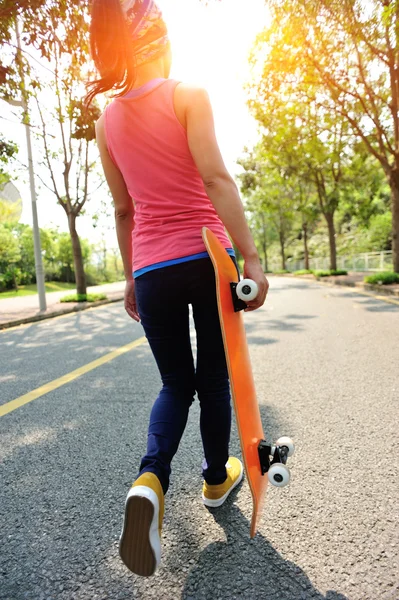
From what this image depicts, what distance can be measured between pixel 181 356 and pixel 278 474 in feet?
1.78

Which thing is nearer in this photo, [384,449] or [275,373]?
[384,449]

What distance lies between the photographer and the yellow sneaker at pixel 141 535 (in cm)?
140

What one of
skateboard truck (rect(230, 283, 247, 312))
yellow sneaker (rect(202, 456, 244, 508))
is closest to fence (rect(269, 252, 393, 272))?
yellow sneaker (rect(202, 456, 244, 508))

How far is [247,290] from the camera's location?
167cm

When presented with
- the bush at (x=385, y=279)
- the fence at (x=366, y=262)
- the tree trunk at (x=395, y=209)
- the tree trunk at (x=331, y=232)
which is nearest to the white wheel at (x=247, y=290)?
the bush at (x=385, y=279)

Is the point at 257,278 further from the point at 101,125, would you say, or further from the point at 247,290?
the point at 101,125

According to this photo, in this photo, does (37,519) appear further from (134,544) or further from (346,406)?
(346,406)

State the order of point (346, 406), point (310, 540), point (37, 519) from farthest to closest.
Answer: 1. point (346, 406)
2. point (37, 519)
3. point (310, 540)

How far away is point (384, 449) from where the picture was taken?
2.53 meters

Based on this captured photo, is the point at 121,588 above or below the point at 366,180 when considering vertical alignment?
below

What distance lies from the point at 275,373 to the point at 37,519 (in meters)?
2.86

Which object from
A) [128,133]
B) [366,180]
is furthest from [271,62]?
[128,133]

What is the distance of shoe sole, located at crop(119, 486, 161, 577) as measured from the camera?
1404 mm

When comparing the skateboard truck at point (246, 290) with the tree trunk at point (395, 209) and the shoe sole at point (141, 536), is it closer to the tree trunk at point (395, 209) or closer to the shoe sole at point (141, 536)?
the shoe sole at point (141, 536)
